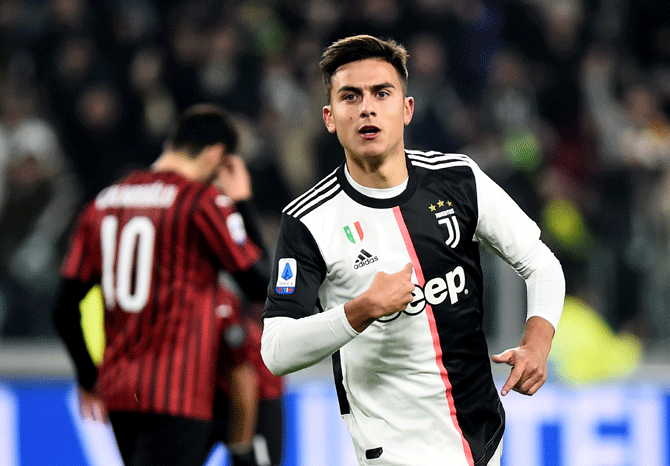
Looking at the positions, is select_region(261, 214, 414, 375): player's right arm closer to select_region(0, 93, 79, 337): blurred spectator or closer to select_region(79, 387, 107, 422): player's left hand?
select_region(79, 387, 107, 422): player's left hand

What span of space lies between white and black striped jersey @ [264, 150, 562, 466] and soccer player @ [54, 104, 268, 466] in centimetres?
97

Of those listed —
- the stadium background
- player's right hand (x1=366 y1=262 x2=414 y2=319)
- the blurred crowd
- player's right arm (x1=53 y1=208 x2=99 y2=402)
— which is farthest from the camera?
the blurred crowd

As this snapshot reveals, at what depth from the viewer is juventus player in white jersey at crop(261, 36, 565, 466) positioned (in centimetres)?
277

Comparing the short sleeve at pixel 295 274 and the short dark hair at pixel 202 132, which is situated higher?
the short dark hair at pixel 202 132

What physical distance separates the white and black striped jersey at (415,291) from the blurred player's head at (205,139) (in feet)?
4.24

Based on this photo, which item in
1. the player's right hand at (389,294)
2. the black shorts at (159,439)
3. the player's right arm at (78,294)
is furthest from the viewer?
the player's right arm at (78,294)

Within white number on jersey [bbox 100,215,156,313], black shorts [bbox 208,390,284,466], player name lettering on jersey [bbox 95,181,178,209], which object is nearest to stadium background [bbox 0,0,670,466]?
black shorts [bbox 208,390,284,466]

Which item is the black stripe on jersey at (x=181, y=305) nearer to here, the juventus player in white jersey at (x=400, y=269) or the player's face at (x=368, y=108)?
the juventus player in white jersey at (x=400, y=269)

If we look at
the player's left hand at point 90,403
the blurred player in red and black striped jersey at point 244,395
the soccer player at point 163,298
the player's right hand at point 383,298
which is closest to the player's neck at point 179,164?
the soccer player at point 163,298

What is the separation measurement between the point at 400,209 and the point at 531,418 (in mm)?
3224

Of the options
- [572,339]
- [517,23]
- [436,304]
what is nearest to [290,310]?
[436,304]

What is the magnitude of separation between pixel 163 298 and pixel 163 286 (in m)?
0.05

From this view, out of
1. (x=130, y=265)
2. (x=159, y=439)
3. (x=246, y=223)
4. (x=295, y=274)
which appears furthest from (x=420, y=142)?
(x=295, y=274)

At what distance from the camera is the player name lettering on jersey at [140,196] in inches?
149
